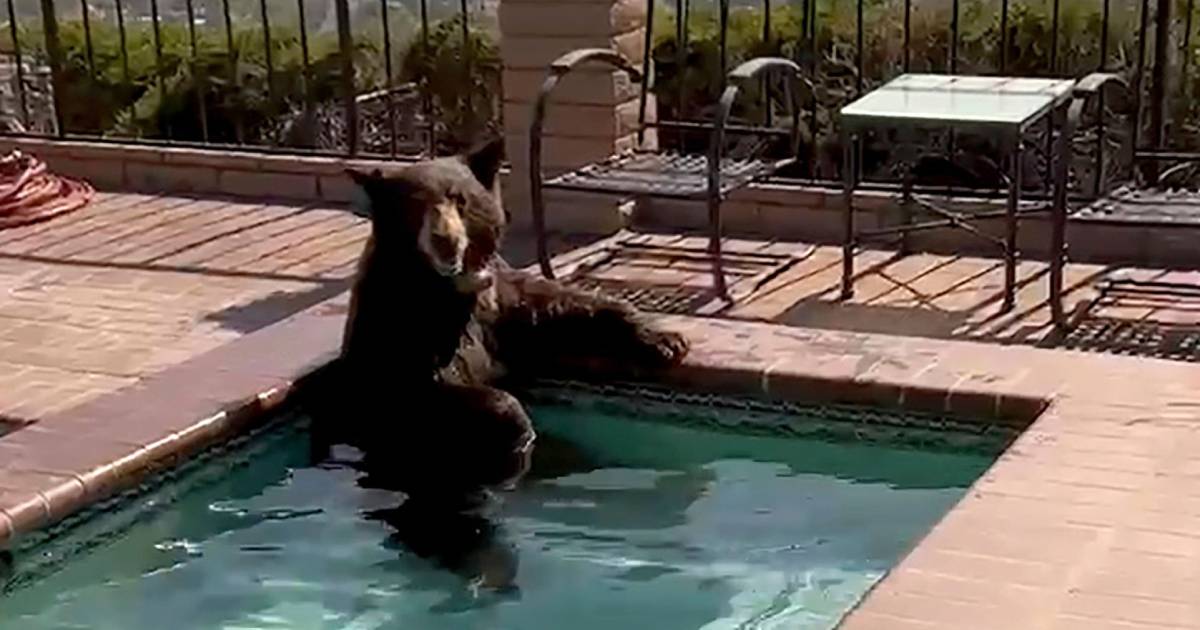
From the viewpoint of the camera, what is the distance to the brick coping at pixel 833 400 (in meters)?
3.57

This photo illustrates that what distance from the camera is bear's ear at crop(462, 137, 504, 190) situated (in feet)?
14.5

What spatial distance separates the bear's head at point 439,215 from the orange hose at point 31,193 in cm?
305

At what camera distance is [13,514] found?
12.5ft

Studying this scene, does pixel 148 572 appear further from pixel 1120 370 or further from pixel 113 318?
pixel 1120 370

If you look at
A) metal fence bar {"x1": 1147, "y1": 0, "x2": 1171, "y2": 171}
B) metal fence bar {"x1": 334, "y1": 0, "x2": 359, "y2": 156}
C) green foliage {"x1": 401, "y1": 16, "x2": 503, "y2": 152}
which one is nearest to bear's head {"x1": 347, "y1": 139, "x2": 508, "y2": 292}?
metal fence bar {"x1": 1147, "y1": 0, "x2": 1171, "y2": 171}

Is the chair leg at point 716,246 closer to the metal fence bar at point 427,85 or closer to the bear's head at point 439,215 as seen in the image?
Result: the bear's head at point 439,215

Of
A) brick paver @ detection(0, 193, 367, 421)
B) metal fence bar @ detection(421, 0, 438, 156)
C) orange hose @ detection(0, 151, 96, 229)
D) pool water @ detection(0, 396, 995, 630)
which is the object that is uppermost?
metal fence bar @ detection(421, 0, 438, 156)

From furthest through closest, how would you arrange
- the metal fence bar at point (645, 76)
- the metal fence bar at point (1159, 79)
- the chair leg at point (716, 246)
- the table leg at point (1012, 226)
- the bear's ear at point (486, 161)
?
the metal fence bar at point (645, 76) < the metal fence bar at point (1159, 79) < the chair leg at point (716, 246) < the table leg at point (1012, 226) < the bear's ear at point (486, 161)

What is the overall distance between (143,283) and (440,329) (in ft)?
6.72

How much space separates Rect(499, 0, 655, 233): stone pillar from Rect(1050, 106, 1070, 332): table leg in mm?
1695

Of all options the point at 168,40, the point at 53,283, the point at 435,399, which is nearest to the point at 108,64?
the point at 168,40

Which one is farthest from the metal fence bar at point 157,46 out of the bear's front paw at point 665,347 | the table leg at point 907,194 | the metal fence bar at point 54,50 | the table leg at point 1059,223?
the table leg at point 1059,223

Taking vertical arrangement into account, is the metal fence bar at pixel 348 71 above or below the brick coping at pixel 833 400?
above

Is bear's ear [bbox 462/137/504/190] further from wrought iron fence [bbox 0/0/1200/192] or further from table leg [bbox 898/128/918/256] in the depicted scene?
wrought iron fence [bbox 0/0/1200/192]
